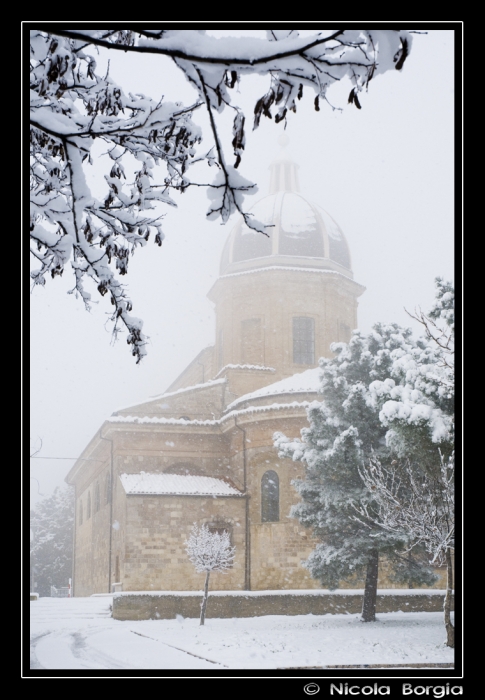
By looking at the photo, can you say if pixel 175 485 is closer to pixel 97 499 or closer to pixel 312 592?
pixel 312 592

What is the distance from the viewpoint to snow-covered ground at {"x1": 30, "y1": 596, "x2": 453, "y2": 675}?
11617 millimetres

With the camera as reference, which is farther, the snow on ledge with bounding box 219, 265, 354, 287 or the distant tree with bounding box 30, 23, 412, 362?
the snow on ledge with bounding box 219, 265, 354, 287

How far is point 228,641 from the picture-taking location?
1447 cm

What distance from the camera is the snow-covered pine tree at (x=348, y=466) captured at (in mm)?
17516

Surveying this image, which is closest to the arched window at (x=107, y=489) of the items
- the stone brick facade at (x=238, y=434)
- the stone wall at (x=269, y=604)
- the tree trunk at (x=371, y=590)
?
the stone brick facade at (x=238, y=434)

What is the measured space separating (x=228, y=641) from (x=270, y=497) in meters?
9.33

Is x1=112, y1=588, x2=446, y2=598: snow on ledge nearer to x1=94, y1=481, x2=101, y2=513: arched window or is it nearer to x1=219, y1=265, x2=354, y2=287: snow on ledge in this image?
x1=94, y1=481, x2=101, y2=513: arched window

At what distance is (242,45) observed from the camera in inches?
132

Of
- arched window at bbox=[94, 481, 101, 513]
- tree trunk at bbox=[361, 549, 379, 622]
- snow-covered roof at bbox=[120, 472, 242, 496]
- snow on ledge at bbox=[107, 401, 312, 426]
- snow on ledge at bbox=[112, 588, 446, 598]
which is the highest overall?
snow on ledge at bbox=[107, 401, 312, 426]

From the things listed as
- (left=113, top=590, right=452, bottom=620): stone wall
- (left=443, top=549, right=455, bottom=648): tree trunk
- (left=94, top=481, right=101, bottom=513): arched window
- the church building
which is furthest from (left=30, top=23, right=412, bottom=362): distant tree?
(left=94, top=481, right=101, bottom=513): arched window

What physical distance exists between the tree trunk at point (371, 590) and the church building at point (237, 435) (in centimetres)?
391

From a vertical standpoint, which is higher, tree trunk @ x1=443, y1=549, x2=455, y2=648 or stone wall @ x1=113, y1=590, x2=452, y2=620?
tree trunk @ x1=443, y1=549, x2=455, y2=648

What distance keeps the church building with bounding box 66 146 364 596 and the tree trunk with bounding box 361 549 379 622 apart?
391cm
